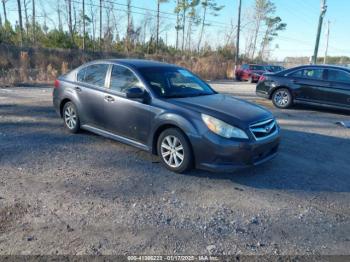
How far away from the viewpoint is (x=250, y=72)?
80.8 feet

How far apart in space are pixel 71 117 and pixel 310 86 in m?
7.37

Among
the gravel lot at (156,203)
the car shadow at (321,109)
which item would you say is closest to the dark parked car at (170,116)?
the gravel lot at (156,203)

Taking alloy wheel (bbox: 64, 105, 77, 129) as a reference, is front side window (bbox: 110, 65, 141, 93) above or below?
above

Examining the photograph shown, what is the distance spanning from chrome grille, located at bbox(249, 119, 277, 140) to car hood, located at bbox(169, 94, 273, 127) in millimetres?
68

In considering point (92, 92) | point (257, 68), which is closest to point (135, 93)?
point (92, 92)

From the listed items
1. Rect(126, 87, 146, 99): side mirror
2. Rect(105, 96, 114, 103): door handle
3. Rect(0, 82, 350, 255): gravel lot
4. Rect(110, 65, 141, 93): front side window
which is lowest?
Rect(0, 82, 350, 255): gravel lot

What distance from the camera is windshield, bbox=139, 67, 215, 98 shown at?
508 centimetres

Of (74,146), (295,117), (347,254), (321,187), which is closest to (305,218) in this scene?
(347,254)

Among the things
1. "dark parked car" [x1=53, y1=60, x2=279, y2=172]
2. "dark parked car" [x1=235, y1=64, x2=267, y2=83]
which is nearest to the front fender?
"dark parked car" [x1=53, y1=60, x2=279, y2=172]

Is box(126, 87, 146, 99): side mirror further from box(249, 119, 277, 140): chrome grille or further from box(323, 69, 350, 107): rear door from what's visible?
box(323, 69, 350, 107): rear door

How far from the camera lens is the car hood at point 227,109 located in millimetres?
4387

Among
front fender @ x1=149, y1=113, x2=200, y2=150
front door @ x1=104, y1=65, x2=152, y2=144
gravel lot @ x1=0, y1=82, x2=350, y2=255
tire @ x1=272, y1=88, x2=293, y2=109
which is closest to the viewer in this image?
gravel lot @ x1=0, y1=82, x2=350, y2=255

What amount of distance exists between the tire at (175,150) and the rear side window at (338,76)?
7.26 metres

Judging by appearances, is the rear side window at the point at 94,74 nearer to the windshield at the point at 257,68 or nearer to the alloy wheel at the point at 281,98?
the alloy wheel at the point at 281,98
